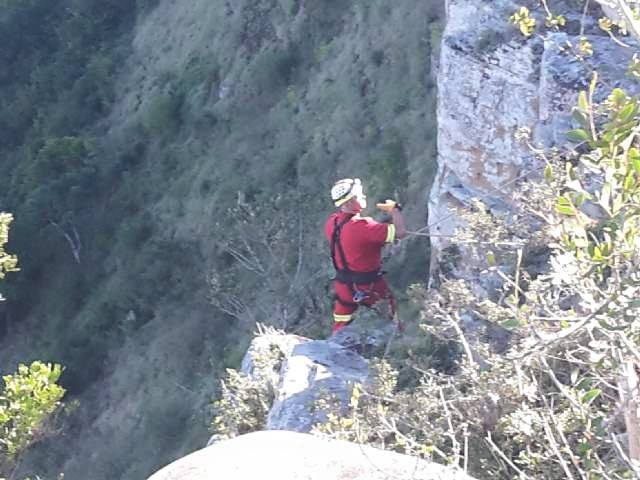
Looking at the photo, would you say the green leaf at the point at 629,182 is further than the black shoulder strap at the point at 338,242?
No

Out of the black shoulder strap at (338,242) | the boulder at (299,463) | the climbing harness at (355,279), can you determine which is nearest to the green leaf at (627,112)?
the boulder at (299,463)

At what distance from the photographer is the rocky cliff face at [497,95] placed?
22.5 ft

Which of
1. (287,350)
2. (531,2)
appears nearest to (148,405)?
(287,350)

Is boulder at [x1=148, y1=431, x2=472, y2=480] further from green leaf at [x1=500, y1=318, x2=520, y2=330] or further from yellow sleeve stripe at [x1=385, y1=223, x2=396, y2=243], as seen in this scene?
yellow sleeve stripe at [x1=385, y1=223, x2=396, y2=243]

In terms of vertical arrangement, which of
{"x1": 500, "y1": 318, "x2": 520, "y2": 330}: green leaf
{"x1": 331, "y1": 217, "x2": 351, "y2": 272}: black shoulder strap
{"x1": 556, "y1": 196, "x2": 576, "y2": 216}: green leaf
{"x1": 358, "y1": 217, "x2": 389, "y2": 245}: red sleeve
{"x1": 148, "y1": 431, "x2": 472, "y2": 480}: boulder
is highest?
{"x1": 556, "y1": 196, "x2": 576, "y2": 216}: green leaf

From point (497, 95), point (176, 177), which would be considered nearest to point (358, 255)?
point (497, 95)

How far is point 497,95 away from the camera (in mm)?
7504

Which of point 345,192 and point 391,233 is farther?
point 345,192

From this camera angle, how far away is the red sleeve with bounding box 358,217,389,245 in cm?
A: 731

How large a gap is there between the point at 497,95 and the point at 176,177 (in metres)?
12.8

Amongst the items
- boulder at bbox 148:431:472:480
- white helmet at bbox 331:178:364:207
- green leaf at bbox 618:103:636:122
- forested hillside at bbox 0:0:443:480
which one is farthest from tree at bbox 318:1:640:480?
forested hillside at bbox 0:0:443:480

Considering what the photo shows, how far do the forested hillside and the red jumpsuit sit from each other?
77.1 inches

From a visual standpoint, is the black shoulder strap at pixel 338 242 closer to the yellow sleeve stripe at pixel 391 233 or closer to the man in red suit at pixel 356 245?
the man in red suit at pixel 356 245

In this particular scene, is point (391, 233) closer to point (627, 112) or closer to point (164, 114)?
point (627, 112)
